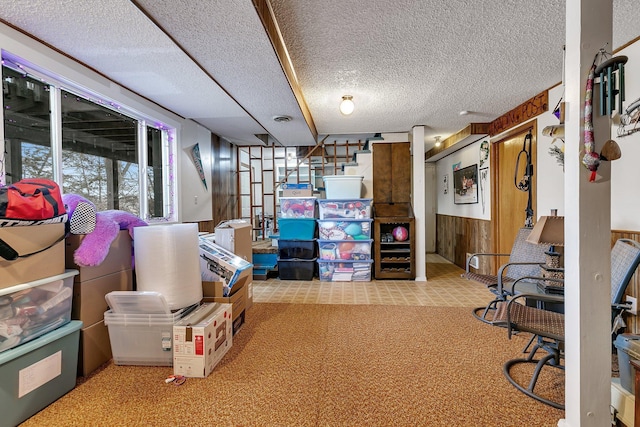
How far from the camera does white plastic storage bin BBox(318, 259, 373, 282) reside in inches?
155

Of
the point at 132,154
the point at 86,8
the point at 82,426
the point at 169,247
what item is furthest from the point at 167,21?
the point at 82,426

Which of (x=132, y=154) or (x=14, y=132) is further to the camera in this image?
(x=132, y=154)

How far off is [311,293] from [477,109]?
3.03m

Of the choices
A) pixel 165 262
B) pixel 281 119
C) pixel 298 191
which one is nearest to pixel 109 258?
pixel 165 262

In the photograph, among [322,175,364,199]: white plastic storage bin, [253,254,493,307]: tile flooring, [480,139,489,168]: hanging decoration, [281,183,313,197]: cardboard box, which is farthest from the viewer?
[281,183,313,197]: cardboard box

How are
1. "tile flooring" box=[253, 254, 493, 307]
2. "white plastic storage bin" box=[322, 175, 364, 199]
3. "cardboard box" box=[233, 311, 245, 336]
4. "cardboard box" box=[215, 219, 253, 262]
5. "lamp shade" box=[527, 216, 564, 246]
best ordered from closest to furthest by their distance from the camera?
"lamp shade" box=[527, 216, 564, 246]
"cardboard box" box=[233, 311, 245, 336]
"cardboard box" box=[215, 219, 253, 262]
"tile flooring" box=[253, 254, 493, 307]
"white plastic storage bin" box=[322, 175, 364, 199]

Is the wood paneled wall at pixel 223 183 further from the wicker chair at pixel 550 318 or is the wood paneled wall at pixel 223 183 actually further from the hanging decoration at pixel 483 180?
the hanging decoration at pixel 483 180

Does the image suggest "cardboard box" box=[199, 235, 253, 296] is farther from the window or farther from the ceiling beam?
the ceiling beam

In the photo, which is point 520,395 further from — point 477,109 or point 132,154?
point 132,154

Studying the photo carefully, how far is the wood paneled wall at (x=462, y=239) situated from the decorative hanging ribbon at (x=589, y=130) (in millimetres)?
3024

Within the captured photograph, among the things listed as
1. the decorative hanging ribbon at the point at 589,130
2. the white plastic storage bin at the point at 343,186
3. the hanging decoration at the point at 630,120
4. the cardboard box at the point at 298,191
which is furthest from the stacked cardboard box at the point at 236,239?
the hanging decoration at the point at 630,120

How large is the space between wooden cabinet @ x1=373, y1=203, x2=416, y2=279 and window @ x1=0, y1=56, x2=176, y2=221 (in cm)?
277

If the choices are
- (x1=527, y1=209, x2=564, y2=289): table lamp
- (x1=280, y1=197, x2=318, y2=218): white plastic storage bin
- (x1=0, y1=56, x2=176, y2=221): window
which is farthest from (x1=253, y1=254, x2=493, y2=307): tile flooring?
(x1=0, y1=56, x2=176, y2=221): window

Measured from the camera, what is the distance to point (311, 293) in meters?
3.38
